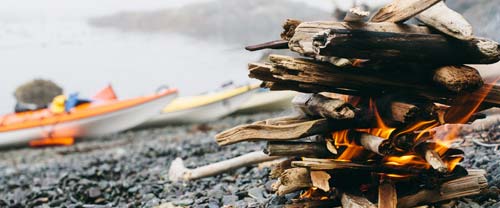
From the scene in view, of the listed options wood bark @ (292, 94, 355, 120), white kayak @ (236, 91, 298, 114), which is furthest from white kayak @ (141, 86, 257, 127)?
wood bark @ (292, 94, 355, 120)

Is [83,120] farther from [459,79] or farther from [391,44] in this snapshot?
[459,79]

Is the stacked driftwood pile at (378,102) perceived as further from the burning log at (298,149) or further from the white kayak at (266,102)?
the white kayak at (266,102)

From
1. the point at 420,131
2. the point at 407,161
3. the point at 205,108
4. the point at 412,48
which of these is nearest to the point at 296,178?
the point at 407,161

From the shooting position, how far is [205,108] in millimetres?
17062

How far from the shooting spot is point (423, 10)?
2.94 metres

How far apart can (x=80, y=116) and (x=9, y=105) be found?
21.0 meters

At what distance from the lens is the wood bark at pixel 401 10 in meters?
2.94

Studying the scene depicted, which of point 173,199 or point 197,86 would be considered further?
point 197,86

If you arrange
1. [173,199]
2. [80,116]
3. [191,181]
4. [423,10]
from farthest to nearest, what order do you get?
[80,116]
[191,181]
[173,199]
[423,10]

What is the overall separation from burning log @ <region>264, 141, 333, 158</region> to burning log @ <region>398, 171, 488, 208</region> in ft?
1.67

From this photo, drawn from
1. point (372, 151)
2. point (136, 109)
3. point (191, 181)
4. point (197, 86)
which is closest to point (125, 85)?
point (197, 86)

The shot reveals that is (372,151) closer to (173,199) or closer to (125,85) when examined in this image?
(173,199)

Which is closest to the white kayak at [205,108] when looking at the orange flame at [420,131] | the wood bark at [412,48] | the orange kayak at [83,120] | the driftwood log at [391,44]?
the orange kayak at [83,120]

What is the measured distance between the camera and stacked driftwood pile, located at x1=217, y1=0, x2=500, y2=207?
2947mm
